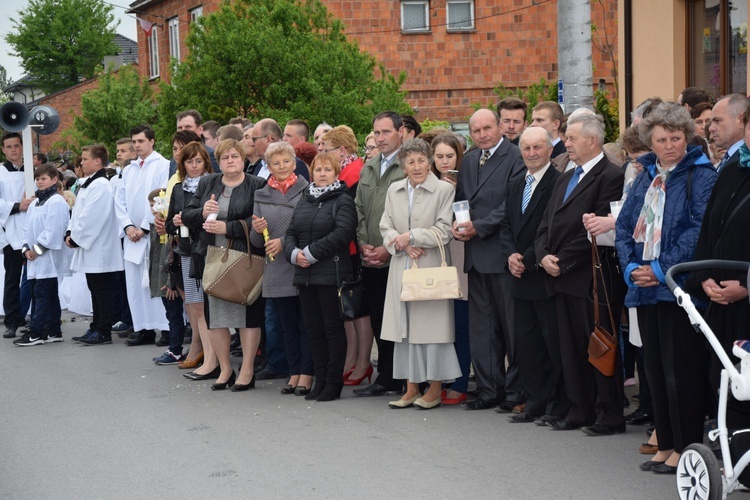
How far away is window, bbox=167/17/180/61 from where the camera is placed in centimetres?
3784

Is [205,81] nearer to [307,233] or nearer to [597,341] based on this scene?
[307,233]

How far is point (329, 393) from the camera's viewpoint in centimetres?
967

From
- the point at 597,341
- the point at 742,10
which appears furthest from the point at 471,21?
the point at 597,341

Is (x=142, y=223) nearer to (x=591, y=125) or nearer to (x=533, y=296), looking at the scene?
(x=533, y=296)

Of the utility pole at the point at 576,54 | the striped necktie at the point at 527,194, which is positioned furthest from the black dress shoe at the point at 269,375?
the utility pole at the point at 576,54

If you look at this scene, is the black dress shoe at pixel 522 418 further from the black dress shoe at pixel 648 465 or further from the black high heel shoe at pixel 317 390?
the black high heel shoe at pixel 317 390

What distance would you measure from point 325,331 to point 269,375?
1447mm

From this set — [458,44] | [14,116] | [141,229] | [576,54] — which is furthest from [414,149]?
[458,44]

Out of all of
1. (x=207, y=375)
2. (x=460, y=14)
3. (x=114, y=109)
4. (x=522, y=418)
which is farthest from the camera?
(x=114, y=109)

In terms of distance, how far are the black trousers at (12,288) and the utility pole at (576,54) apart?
24.3 feet

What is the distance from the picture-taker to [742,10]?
1462 centimetres

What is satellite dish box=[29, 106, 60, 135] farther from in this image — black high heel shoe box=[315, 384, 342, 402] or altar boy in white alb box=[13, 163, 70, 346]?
black high heel shoe box=[315, 384, 342, 402]

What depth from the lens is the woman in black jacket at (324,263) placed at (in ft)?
31.5

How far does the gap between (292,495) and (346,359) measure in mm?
3894
